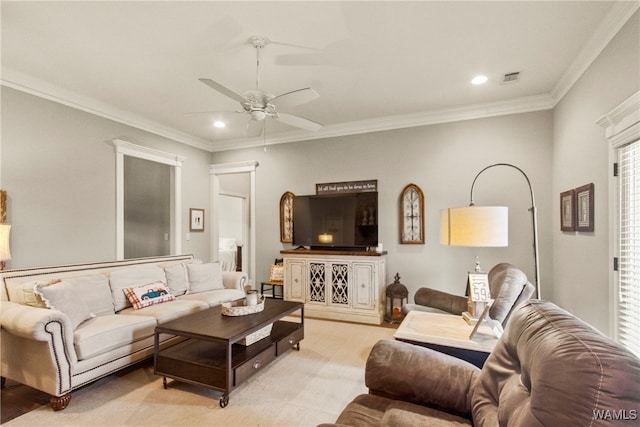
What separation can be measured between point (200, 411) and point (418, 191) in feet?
11.5

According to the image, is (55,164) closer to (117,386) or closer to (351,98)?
(117,386)

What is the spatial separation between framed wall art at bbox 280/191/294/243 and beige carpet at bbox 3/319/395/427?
2353mm

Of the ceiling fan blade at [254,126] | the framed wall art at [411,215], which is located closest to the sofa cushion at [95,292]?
the ceiling fan blade at [254,126]

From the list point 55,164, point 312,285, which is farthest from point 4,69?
point 312,285

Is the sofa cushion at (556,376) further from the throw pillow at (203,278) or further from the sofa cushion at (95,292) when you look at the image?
the throw pillow at (203,278)

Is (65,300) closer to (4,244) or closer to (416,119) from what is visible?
(4,244)

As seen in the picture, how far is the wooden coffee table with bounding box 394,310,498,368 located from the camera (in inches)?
76.5

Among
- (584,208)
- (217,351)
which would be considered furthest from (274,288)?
(584,208)

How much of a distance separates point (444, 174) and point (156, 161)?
165 inches

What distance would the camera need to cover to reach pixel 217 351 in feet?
8.36

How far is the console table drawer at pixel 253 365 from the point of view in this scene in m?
2.28

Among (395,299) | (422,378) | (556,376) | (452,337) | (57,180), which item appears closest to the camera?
(556,376)

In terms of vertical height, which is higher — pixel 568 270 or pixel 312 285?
pixel 568 270

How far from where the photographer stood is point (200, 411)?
2.16 metres
